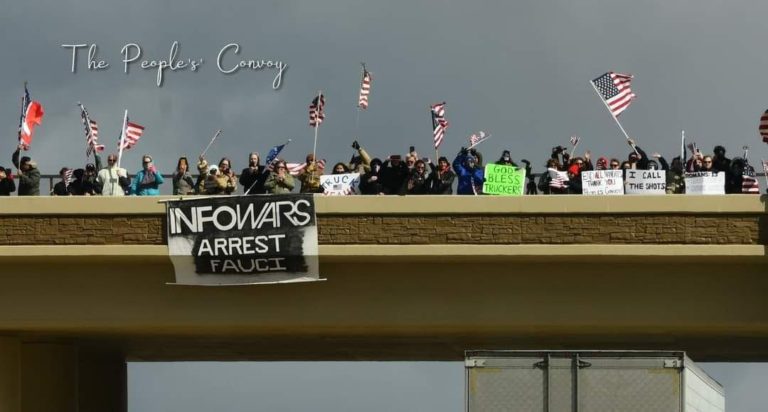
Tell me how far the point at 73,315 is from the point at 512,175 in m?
8.22

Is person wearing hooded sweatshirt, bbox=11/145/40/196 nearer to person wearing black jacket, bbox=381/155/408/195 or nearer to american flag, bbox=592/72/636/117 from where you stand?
person wearing black jacket, bbox=381/155/408/195

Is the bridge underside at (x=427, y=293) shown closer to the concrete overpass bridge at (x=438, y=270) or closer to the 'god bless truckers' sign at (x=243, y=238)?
the concrete overpass bridge at (x=438, y=270)

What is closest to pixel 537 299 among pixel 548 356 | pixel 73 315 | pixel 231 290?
pixel 231 290

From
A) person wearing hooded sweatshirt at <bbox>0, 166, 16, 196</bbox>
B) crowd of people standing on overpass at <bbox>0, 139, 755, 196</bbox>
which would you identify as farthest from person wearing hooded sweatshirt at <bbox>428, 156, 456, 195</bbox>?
person wearing hooded sweatshirt at <bbox>0, 166, 16, 196</bbox>

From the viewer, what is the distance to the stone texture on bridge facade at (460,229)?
30.9m

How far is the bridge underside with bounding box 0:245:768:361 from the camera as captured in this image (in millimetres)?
31484

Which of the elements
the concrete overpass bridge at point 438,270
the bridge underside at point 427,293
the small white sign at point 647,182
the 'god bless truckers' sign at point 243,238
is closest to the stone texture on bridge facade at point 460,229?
the concrete overpass bridge at point 438,270

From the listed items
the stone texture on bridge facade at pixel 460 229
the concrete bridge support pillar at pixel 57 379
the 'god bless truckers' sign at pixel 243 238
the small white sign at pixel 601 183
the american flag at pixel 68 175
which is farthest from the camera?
the concrete bridge support pillar at pixel 57 379

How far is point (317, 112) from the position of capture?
35.6 m

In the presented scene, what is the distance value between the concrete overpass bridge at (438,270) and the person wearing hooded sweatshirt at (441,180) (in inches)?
31.9

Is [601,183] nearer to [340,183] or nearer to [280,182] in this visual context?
[340,183]

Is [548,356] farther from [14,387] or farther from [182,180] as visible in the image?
[14,387]

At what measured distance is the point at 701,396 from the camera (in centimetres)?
2200

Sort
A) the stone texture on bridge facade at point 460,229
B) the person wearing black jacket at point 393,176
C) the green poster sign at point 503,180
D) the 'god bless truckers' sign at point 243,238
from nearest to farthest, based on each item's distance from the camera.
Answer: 1. the stone texture on bridge facade at point 460,229
2. the 'god bless truckers' sign at point 243,238
3. the green poster sign at point 503,180
4. the person wearing black jacket at point 393,176
